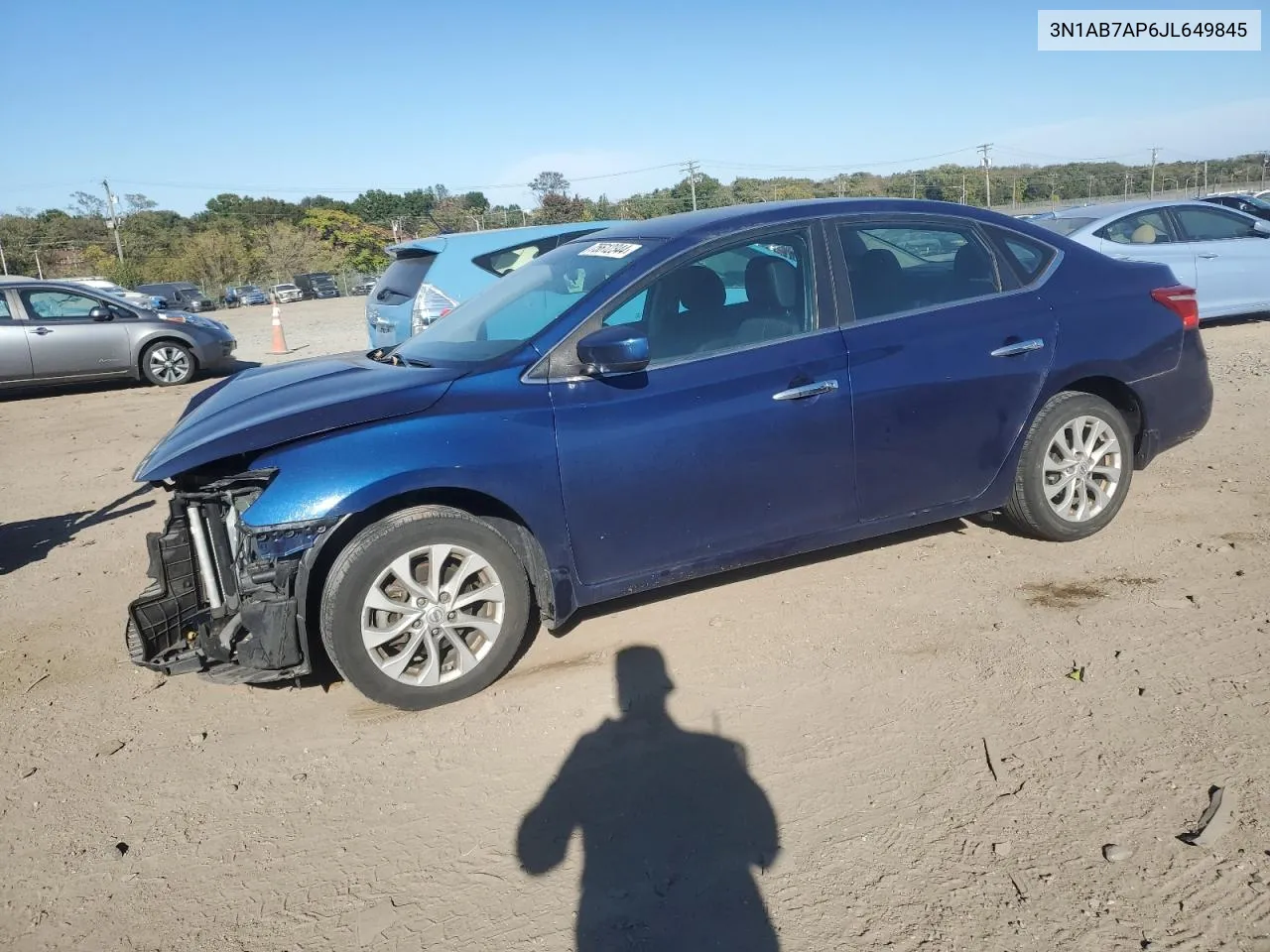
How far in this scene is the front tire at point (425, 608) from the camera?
3.38 meters

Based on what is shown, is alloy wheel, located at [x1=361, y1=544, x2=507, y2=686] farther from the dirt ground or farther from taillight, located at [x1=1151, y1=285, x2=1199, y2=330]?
taillight, located at [x1=1151, y1=285, x2=1199, y2=330]

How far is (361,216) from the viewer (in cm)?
9631

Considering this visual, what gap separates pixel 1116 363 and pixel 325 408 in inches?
146

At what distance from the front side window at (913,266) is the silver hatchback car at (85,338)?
1091 centimetres

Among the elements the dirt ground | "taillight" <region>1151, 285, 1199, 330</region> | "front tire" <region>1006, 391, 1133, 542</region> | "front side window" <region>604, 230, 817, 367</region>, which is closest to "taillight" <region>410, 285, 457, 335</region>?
the dirt ground

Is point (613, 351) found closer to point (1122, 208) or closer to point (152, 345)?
point (1122, 208)

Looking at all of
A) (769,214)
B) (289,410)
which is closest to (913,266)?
(769,214)

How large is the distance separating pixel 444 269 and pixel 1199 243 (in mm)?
8298

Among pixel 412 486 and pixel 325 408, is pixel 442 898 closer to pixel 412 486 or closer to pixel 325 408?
pixel 412 486

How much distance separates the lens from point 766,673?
12.1ft

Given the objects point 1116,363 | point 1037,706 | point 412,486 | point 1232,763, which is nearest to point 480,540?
point 412,486


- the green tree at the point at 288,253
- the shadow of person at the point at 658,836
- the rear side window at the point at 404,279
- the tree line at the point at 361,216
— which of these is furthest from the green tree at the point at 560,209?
the shadow of person at the point at 658,836

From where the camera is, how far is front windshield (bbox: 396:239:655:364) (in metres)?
3.95

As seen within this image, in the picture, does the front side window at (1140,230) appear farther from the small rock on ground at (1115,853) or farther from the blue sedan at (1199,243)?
the small rock on ground at (1115,853)
